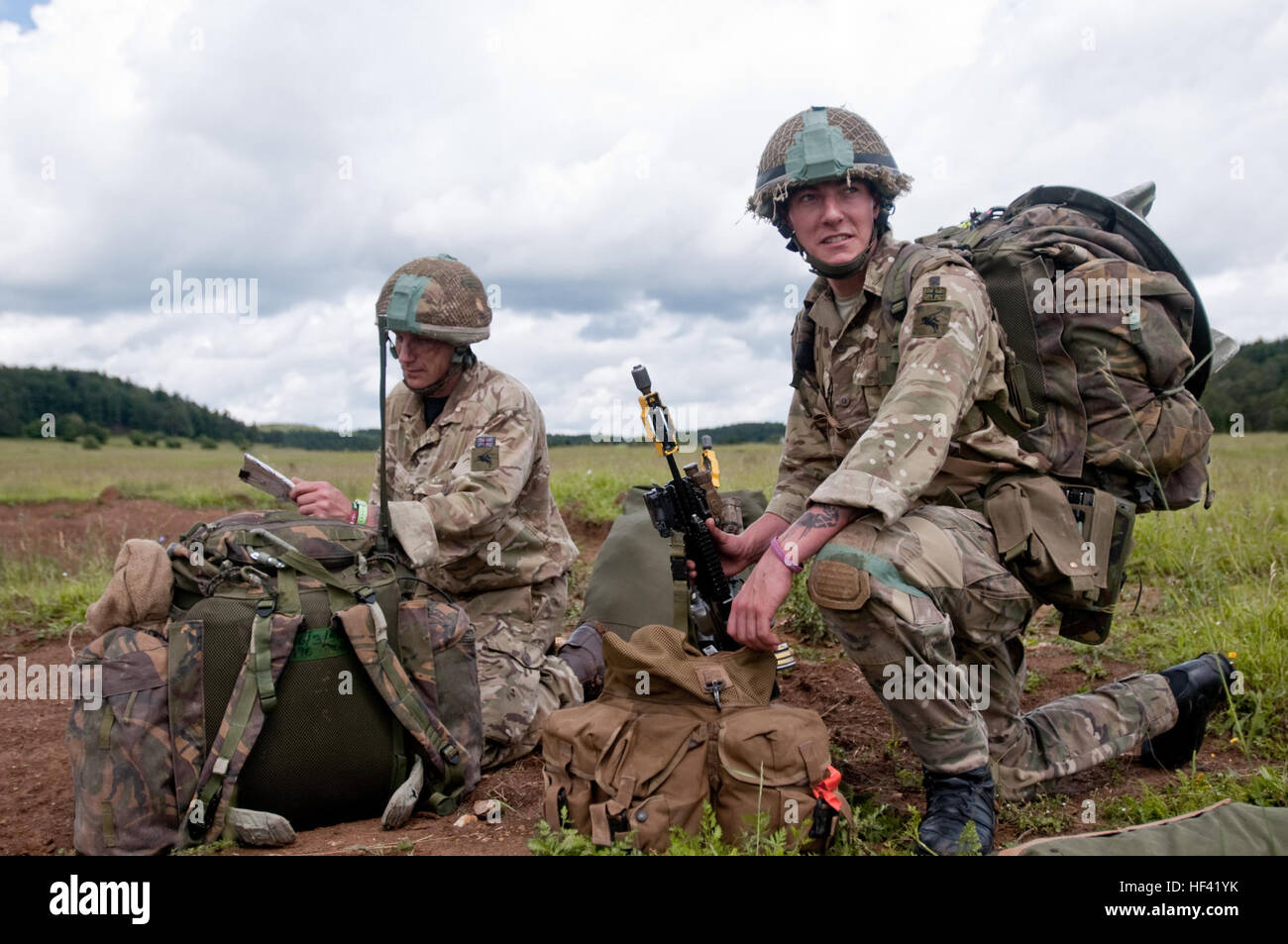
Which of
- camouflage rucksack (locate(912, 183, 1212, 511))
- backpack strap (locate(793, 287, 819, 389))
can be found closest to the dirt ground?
camouflage rucksack (locate(912, 183, 1212, 511))

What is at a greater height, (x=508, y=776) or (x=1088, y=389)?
(x=1088, y=389)

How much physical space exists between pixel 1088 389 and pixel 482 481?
2.41 metres

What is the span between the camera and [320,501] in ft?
12.1

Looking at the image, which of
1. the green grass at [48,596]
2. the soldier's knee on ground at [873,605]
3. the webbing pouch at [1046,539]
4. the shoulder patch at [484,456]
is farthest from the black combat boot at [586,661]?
the green grass at [48,596]

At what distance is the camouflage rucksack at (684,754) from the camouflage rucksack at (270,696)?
0.67 metres

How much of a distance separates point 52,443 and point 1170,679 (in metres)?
40.6

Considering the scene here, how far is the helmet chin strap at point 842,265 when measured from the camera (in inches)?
138

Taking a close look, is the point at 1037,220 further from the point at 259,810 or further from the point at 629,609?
the point at 259,810

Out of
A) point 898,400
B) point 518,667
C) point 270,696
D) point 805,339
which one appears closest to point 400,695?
point 270,696

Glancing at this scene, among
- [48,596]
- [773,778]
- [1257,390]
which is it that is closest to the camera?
[773,778]

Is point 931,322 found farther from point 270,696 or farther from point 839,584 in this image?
point 270,696

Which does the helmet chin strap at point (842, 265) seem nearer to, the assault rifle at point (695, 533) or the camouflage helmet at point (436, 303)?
the assault rifle at point (695, 533)

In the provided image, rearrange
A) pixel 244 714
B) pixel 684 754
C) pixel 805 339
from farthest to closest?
pixel 805 339 → pixel 244 714 → pixel 684 754
